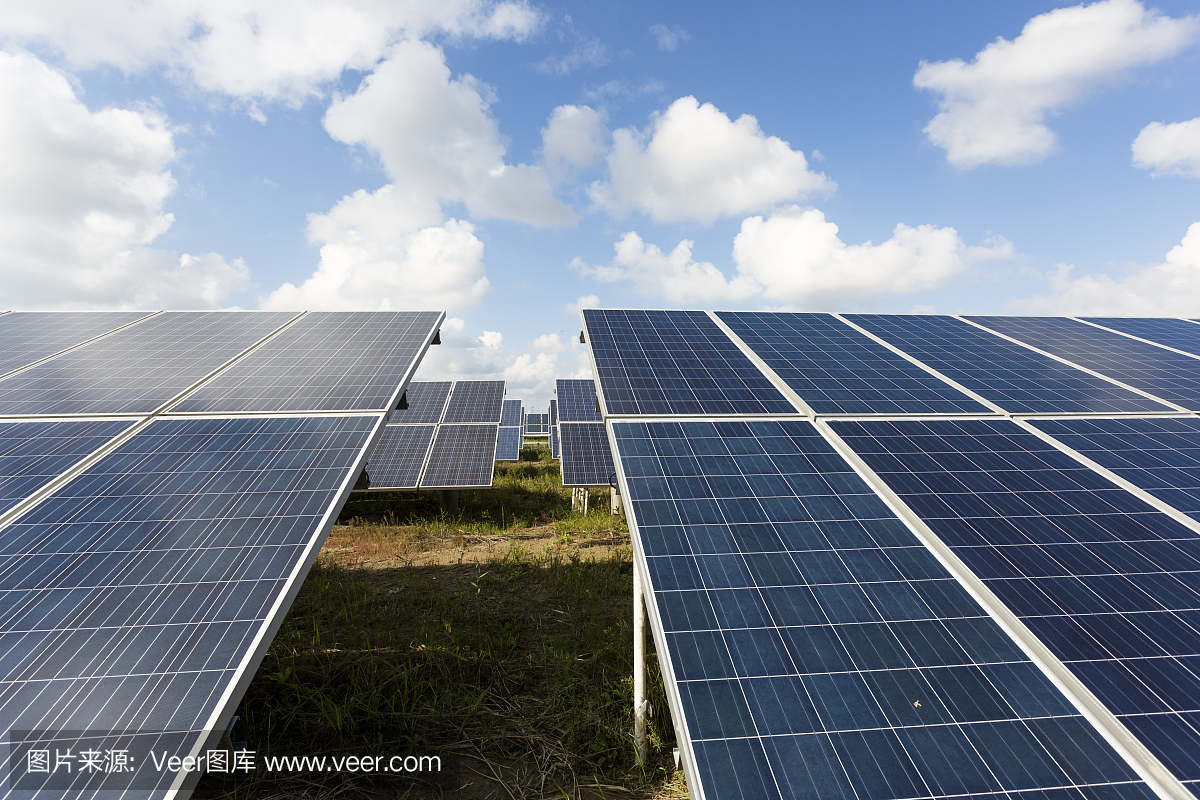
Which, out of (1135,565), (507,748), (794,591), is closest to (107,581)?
(507,748)

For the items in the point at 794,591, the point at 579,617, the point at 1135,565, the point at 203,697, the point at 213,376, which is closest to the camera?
the point at 203,697

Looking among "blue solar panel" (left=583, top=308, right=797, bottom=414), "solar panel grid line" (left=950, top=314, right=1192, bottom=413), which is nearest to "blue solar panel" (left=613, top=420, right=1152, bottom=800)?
"blue solar panel" (left=583, top=308, right=797, bottom=414)

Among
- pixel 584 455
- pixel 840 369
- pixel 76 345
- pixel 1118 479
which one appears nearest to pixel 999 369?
pixel 840 369

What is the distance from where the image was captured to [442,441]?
18.8m

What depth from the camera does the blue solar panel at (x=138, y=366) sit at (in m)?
8.23

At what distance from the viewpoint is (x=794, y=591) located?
183 inches

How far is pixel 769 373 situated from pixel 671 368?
1810 millimetres

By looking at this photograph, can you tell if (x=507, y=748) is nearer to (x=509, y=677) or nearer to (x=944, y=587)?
(x=509, y=677)

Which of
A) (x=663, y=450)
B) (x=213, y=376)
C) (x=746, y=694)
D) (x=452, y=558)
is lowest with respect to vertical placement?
(x=452, y=558)

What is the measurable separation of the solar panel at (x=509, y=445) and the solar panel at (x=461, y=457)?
6.14 m

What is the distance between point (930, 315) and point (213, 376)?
54.4 ft

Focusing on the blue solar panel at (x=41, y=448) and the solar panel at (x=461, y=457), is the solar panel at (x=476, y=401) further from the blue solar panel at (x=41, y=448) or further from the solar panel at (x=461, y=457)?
the blue solar panel at (x=41, y=448)

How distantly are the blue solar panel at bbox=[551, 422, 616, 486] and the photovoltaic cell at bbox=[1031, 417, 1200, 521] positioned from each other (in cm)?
1039

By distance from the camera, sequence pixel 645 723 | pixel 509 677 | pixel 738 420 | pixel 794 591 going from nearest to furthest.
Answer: pixel 794 591
pixel 645 723
pixel 738 420
pixel 509 677
